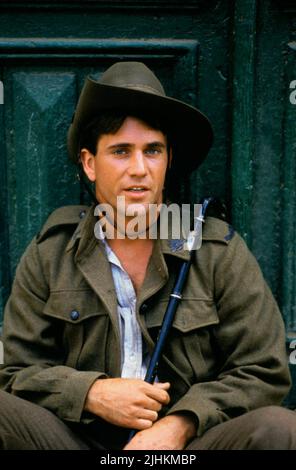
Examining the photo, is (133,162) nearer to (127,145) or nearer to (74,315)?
(127,145)

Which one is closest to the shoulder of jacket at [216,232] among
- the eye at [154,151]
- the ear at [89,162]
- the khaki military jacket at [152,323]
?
the khaki military jacket at [152,323]

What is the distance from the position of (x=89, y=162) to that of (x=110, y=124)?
8.9 inches

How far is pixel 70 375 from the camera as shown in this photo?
2500 millimetres

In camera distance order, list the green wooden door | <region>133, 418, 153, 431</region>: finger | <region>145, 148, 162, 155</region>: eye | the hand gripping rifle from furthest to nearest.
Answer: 1. the green wooden door
2. <region>145, 148, 162, 155</region>: eye
3. the hand gripping rifle
4. <region>133, 418, 153, 431</region>: finger

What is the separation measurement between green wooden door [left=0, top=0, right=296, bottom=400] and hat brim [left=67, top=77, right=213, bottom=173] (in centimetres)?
26

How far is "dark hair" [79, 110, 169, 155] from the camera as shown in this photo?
256cm

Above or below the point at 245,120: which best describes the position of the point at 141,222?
below

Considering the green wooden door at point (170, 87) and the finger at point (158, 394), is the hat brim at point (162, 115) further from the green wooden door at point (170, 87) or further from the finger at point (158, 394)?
the finger at point (158, 394)

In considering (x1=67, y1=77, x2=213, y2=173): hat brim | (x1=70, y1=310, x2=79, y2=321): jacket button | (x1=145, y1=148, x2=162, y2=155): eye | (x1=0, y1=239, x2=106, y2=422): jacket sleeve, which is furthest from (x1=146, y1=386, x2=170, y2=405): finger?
(x1=67, y1=77, x2=213, y2=173): hat brim

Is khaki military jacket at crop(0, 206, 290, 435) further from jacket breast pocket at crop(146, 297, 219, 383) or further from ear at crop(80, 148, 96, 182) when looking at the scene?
ear at crop(80, 148, 96, 182)

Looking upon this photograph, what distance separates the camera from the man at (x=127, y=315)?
2.44 m

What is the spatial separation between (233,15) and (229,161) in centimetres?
60

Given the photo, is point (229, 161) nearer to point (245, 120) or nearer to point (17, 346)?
point (245, 120)
